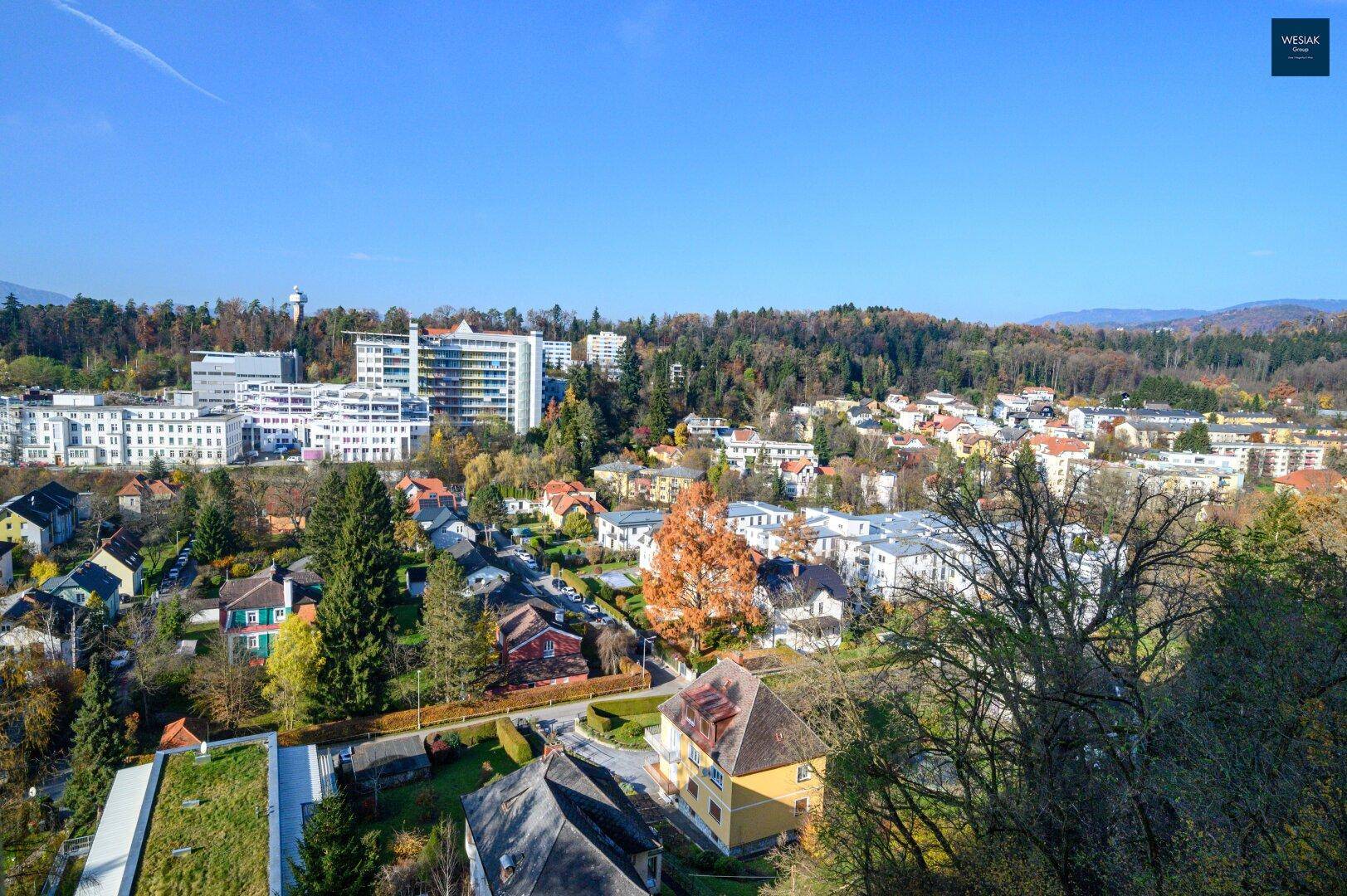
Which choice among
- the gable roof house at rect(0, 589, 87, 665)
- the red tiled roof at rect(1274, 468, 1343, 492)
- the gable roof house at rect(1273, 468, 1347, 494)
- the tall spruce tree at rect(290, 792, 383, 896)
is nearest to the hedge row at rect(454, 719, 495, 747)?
the tall spruce tree at rect(290, 792, 383, 896)

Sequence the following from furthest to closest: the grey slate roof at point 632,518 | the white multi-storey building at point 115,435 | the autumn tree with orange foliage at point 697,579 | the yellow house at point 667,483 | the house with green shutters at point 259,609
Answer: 1. the white multi-storey building at point 115,435
2. the yellow house at point 667,483
3. the grey slate roof at point 632,518
4. the autumn tree with orange foliage at point 697,579
5. the house with green shutters at point 259,609

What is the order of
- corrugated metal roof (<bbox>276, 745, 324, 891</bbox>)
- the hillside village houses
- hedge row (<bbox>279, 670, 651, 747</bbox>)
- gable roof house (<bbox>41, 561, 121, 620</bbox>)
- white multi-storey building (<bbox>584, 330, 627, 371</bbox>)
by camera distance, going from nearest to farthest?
1. corrugated metal roof (<bbox>276, 745, 324, 891</bbox>)
2. hedge row (<bbox>279, 670, 651, 747</bbox>)
3. gable roof house (<bbox>41, 561, 121, 620</bbox>)
4. the hillside village houses
5. white multi-storey building (<bbox>584, 330, 627, 371</bbox>)

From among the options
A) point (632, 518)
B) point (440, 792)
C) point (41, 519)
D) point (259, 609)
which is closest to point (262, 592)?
point (259, 609)

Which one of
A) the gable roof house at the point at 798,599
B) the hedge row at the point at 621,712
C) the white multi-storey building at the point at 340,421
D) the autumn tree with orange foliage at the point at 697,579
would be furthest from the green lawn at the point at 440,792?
the white multi-storey building at the point at 340,421

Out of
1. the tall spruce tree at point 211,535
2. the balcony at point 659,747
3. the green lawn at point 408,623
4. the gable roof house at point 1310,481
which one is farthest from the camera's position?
the gable roof house at point 1310,481

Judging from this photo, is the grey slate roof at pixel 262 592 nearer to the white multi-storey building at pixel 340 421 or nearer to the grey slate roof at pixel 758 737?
the grey slate roof at pixel 758 737

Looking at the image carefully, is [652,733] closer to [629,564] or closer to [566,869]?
[566,869]

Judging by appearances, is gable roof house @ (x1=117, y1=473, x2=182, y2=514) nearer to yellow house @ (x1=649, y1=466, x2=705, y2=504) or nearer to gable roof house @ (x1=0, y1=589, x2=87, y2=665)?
gable roof house @ (x1=0, y1=589, x2=87, y2=665)
